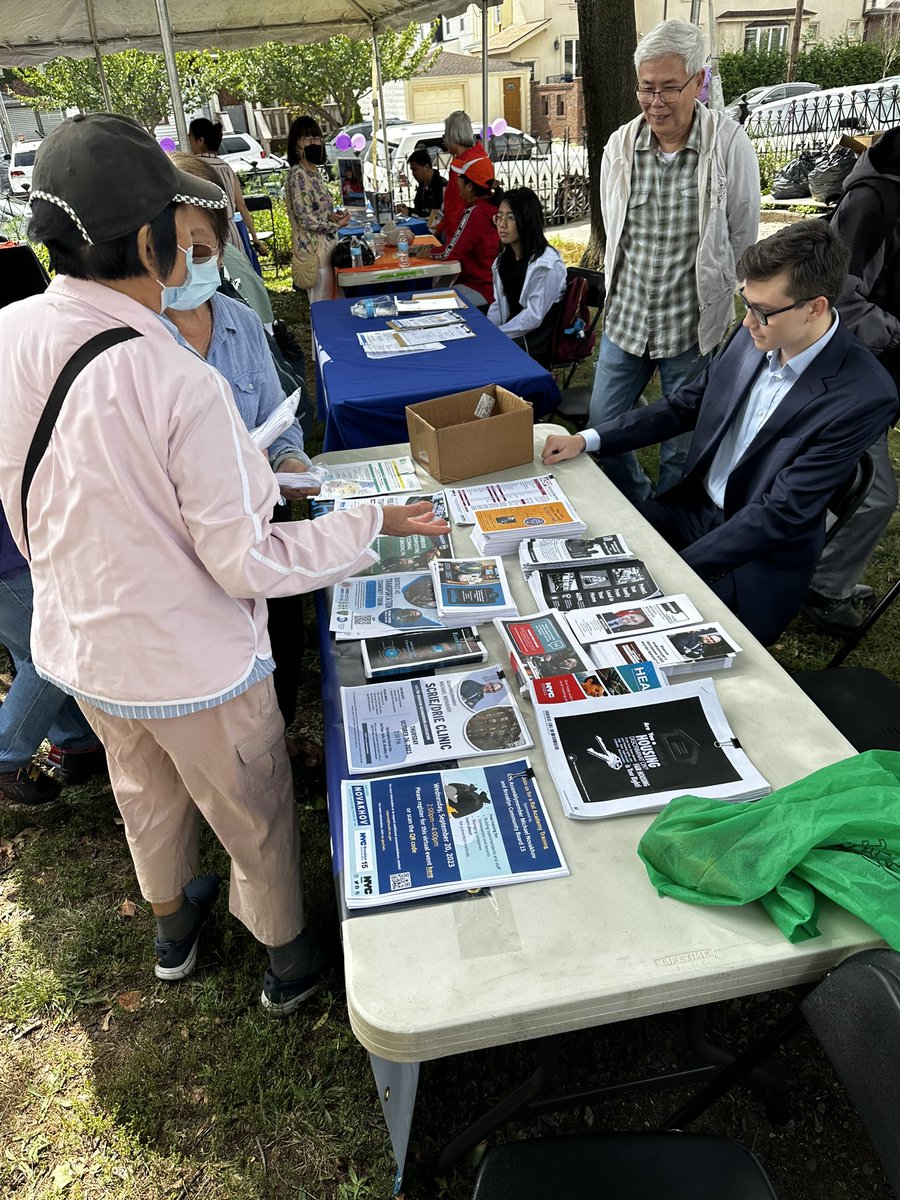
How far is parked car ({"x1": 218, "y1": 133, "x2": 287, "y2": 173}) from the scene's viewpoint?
17.5m

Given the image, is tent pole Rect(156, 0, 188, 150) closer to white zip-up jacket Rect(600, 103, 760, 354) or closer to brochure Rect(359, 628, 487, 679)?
white zip-up jacket Rect(600, 103, 760, 354)

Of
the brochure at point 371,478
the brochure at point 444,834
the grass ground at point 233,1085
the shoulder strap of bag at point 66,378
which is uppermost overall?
the shoulder strap of bag at point 66,378

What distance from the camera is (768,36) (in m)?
29.0

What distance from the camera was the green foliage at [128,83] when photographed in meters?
21.3

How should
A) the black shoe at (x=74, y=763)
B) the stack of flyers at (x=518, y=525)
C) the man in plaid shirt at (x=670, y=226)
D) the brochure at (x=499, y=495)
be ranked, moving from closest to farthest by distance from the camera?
the stack of flyers at (x=518, y=525)
the brochure at (x=499, y=495)
the black shoe at (x=74, y=763)
the man in plaid shirt at (x=670, y=226)

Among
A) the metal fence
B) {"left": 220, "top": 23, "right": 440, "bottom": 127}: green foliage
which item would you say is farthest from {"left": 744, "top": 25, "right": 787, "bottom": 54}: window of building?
the metal fence

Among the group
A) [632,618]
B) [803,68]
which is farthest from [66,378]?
[803,68]

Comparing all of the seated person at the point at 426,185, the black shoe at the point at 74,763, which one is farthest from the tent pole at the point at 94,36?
the black shoe at the point at 74,763

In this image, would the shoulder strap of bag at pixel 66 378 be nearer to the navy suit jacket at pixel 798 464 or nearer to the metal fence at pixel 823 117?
the navy suit jacket at pixel 798 464

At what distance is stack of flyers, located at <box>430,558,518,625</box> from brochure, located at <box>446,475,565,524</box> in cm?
25

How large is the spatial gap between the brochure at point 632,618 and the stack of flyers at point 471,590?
0.50ft

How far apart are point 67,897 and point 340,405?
188cm

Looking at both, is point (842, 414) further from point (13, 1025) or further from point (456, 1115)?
point (13, 1025)

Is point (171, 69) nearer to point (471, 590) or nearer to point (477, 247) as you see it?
point (477, 247)
